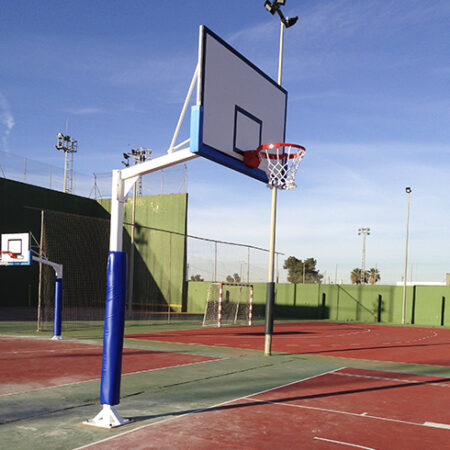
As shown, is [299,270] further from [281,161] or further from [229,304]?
[281,161]

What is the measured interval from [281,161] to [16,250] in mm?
12109

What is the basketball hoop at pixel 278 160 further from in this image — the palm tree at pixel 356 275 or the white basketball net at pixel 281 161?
the palm tree at pixel 356 275

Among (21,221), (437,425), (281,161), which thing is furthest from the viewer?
(21,221)

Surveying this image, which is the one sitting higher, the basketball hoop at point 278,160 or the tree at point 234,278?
the basketball hoop at point 278,160

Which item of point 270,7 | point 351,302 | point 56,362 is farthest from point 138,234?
point 56,362

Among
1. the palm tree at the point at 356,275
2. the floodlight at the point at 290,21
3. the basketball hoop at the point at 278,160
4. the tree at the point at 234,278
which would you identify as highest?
the floodlight at the point at 290,21

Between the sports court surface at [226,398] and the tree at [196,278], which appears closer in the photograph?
the sports court surface at [226,398]

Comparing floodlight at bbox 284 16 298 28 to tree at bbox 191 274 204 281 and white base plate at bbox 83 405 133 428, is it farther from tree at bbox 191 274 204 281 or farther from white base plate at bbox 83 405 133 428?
tree at bbox 191 274 204 281

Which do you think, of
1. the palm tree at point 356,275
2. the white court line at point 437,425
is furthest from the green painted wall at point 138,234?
the palm tree at point 356,275

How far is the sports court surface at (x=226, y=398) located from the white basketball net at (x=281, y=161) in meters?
3.78

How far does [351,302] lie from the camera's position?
37375 millimetres

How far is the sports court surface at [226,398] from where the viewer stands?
20.2 feet

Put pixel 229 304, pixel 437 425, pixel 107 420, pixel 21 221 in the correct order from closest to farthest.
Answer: pixel 107 420, pixel 437 425, pixel 229 304, pixel 21 221

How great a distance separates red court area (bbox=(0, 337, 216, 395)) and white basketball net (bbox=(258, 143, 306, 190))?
4.76 metres
